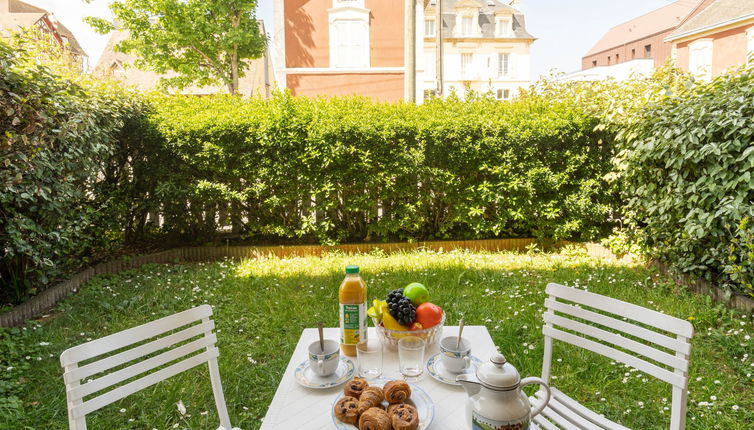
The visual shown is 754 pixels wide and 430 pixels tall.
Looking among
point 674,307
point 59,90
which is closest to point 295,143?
point 59,90

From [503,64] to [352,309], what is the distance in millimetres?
34603

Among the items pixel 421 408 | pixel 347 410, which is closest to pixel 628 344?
pixel 421 408

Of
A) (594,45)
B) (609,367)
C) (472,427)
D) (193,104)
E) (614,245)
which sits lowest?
(609,367)

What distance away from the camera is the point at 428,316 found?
1586 millimetres

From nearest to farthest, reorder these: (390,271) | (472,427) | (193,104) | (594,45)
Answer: (472,427) < (390,271) < (193,104) < (594,45)

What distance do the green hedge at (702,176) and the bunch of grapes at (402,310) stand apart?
3.14m

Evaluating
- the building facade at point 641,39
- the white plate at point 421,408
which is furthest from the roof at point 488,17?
the white plate at point 421,408

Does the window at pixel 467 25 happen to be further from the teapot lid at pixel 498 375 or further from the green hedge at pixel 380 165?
the teapot lid at pixel 498 375

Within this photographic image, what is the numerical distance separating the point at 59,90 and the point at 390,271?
3.77 metres

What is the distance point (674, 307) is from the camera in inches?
147

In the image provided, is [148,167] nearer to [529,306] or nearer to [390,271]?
[390,271]

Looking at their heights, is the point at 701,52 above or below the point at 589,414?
above

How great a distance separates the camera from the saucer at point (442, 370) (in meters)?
1.40

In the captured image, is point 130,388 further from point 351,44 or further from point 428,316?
point 351,44
